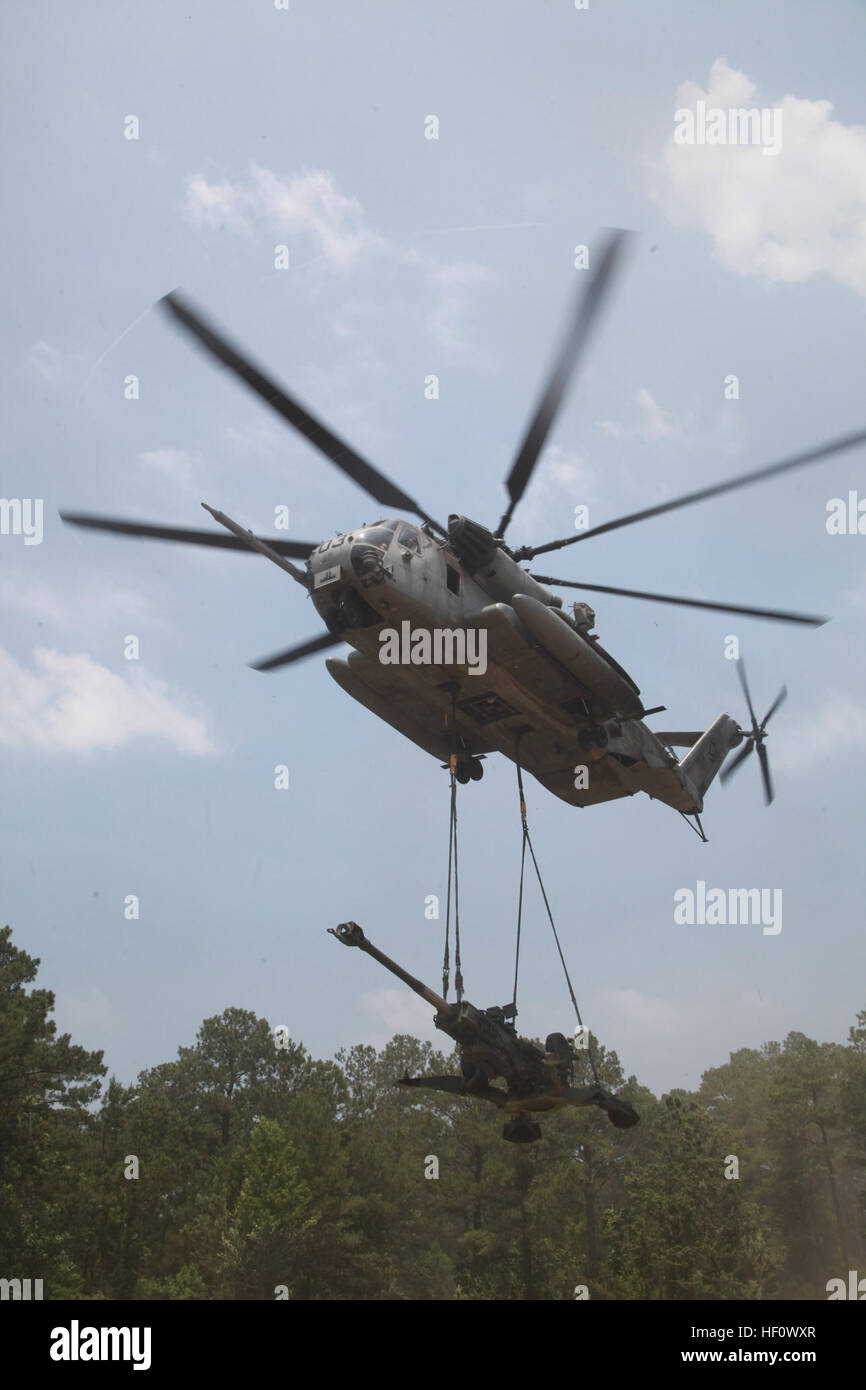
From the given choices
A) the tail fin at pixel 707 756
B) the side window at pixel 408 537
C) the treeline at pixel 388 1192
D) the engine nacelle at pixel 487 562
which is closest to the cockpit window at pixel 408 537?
the side window at pixel 408 537

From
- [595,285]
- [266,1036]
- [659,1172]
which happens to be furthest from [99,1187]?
[595,285]

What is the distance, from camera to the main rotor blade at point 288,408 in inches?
→ 396

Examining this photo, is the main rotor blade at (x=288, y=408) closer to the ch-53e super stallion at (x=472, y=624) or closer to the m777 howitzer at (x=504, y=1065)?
the ch-53e super stallion at (x=472, y=624)

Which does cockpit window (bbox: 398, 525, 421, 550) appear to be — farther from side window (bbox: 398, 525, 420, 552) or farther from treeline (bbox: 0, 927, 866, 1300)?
treeline (bbox: 0, 927, 866, 1300)

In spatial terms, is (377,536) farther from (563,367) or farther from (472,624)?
(563,367)

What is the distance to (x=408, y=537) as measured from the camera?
1325 cm

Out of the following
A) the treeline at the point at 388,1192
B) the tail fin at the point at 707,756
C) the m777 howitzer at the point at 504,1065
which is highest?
the tail fin at the point at 707,756

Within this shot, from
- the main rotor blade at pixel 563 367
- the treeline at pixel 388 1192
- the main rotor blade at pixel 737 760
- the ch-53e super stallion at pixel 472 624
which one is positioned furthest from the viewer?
the treeline at pixel 388 1192

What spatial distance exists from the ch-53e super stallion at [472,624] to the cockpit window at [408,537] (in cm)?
2

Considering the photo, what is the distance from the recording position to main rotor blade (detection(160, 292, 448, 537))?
396 inches

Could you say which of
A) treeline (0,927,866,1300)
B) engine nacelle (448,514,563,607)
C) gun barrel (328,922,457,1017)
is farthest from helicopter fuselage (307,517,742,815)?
treeline (0,927,866,1300)

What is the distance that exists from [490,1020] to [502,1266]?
27.8 meters

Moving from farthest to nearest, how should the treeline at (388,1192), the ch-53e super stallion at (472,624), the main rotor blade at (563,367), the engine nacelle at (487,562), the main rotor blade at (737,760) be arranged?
the treeline at (388,1192) < the main rotor blade at (737,760) < the engine nacelle at (487,562) < the ch-53e super stallion at (472,624) < the main rotor blade at (563,367)
